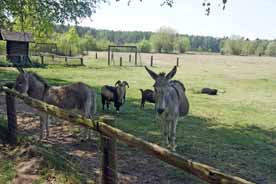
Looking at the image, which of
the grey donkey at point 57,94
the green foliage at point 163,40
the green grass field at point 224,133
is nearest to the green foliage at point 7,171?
the grey donkey at point 57,94

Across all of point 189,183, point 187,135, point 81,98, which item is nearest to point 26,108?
point 81,98

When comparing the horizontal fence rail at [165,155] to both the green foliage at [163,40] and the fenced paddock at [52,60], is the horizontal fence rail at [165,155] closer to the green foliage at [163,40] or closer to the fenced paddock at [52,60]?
the fenced paddock at [52,60]

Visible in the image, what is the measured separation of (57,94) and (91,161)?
2.12 metres

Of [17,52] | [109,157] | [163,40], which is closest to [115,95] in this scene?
[109,157]

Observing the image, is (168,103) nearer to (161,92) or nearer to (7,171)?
(161,92)

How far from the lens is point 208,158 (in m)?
7.48

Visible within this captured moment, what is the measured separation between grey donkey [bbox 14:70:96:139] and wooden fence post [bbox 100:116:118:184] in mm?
3773

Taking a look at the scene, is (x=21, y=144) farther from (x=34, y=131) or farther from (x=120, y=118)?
(x=120, y=118)

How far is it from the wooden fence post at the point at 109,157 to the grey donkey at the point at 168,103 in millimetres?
2652

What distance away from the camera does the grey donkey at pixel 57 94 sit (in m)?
7.88

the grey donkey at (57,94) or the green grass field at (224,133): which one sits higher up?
the grey donkey at (57,94)

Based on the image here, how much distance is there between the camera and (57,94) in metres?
8.04

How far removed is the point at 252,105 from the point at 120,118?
25.9ft

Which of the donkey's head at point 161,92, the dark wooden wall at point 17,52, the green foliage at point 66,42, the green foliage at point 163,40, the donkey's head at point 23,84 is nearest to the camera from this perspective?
the donkey's head at point 161,92
